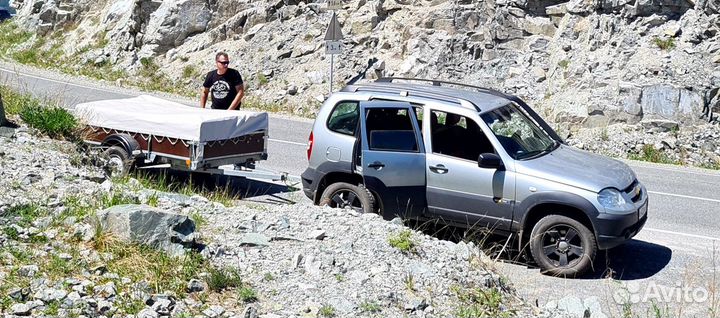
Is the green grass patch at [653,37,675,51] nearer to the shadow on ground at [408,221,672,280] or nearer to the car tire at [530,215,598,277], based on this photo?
the shadow on ground at [408,221,672,280]

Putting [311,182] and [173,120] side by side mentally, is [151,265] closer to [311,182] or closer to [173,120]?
[311,182]

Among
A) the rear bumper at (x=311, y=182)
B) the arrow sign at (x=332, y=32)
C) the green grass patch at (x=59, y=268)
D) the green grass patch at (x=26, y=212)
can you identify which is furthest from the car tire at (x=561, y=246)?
the arrow sign at (x=332, y=32)

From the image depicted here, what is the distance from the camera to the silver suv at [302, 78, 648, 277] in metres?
8.87

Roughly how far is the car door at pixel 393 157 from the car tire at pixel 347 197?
0.36 feet

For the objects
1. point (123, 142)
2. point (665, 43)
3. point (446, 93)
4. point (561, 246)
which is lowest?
point (561, 246)

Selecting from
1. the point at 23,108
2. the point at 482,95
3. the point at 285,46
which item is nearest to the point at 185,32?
the point at 285,46

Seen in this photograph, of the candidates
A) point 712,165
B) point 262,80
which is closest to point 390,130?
point 712,165

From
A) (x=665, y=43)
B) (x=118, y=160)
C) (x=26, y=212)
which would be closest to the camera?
(x=26, y=212)

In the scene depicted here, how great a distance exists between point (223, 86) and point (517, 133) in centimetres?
480

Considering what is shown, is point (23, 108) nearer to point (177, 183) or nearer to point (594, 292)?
point (177, 183)

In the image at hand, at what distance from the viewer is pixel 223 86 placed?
12773 millimetres

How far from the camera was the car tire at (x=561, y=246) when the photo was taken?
28.9 feet

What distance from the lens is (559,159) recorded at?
9.49 metres

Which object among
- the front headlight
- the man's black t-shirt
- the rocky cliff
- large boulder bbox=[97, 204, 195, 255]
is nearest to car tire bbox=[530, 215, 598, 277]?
the front headlight
